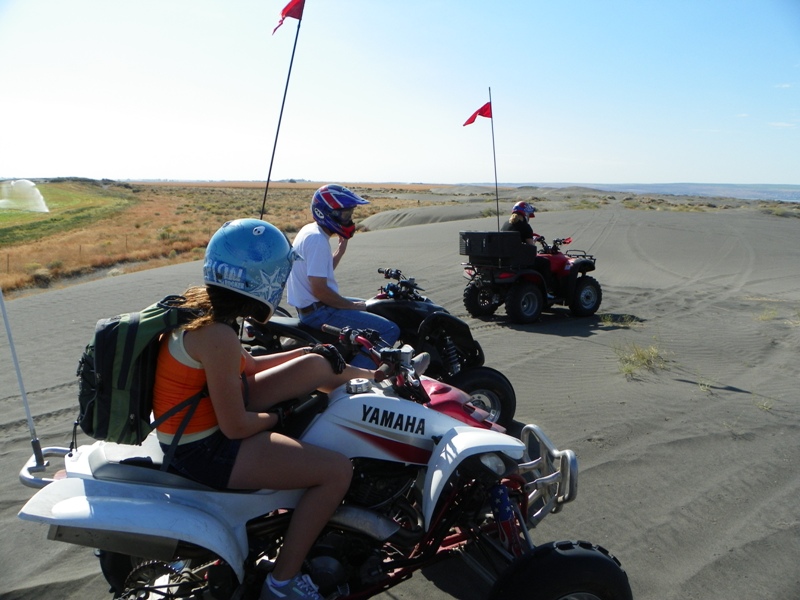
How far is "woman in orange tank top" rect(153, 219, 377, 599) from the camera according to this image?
8.87 feet

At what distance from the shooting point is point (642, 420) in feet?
19.4

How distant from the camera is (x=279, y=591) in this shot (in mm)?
2789

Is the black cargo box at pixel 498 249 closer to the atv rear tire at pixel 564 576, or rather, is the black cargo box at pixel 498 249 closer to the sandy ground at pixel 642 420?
the sandy ground at pixel 642 420

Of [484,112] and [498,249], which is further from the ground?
[484,112]

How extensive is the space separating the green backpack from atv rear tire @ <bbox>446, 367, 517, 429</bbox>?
2.80 metres

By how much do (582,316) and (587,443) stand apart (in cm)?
637

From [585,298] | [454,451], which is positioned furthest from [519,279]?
[454,451]

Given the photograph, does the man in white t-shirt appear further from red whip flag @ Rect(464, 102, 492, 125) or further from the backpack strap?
red whip flag @ Rect(464, 102, 492, 125)

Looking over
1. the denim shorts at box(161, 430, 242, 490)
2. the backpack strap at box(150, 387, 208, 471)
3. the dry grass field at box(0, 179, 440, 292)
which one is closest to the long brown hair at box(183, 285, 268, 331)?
the backpack strap at box(150, 387, 208, 471)

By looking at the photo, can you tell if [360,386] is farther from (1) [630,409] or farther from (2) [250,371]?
(1) [630,409]

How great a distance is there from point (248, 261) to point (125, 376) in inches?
26.8

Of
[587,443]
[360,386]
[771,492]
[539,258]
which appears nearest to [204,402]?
[360,386]

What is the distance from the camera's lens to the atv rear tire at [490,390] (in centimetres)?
521

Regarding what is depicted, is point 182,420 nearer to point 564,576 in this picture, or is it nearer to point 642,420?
point 564,576
